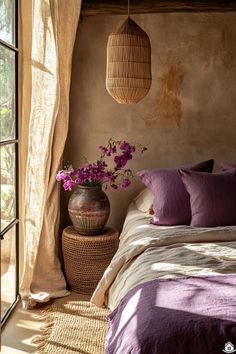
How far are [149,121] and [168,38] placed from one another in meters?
0.78

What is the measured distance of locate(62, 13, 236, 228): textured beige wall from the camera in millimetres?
4430

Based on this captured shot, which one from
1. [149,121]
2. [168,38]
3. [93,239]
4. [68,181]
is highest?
[168,38]

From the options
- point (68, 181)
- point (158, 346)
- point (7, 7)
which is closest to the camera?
point (158, 346)

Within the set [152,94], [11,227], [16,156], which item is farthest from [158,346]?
[152,94]

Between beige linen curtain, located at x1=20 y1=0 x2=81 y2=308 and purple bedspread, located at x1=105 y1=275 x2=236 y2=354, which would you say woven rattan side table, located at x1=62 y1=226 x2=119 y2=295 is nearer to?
beige linen curtain, located at x1=20 y1=0 x2=81 y2=308

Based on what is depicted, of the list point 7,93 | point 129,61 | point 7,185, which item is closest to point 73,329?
point 7,185

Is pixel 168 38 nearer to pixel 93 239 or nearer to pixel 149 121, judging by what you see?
pixel 149 121

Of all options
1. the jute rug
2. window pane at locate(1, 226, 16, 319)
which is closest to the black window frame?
window pane at locate(1, 226, 16, 319)

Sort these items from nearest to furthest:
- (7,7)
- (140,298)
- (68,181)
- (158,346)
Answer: (158,346), (140,298), (7,7), (68,181)

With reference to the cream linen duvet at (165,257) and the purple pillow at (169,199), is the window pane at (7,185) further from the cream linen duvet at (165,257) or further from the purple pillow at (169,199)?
the purple pillow at (169,199)

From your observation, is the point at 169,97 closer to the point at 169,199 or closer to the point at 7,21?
the point at 169,199

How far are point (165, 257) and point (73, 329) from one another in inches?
40.5

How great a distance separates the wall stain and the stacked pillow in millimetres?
663

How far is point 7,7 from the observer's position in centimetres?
349
